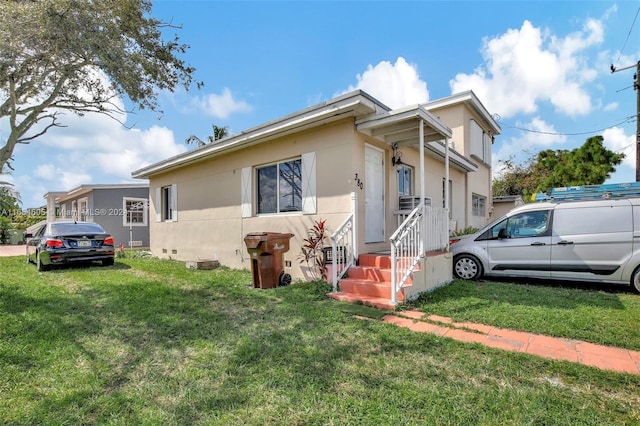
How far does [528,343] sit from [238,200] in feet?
22.6

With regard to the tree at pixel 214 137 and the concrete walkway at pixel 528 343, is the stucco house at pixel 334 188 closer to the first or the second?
the concrete walkway at pixel 528 343

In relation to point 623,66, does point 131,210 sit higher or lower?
lower

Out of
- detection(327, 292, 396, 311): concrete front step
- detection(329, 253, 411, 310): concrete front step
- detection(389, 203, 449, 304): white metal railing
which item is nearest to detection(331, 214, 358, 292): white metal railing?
detection(329, 253, 411, 310): concrete front step

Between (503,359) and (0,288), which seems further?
(0,288)

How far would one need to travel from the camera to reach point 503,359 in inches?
115

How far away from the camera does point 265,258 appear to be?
6090 mm

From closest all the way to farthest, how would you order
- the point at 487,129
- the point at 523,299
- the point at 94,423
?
the point at 94,423 < the point at 523,299 < the point at 487,129

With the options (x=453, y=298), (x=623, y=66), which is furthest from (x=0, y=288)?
(x=623, y=66)

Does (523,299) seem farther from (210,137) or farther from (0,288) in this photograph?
(210,137)

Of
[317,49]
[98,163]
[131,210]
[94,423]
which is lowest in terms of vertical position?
[94,423]

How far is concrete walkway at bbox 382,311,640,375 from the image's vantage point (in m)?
2.92

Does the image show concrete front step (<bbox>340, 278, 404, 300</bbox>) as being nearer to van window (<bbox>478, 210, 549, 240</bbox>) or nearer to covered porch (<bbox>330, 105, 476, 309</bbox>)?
covered porch (<bbox>330, 105, 476, 309</bbox>)

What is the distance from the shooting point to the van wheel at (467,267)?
674 cm

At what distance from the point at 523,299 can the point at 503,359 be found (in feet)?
8.46
